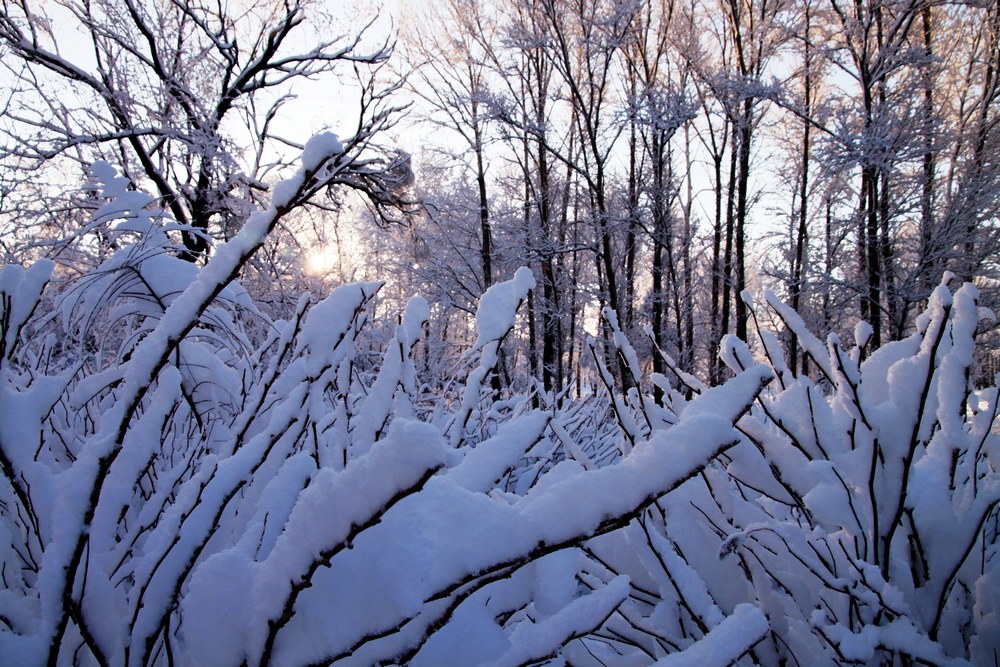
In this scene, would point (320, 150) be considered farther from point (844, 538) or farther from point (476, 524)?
point (844, 538)

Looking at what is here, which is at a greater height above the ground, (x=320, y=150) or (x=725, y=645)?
(x=320, y=150)

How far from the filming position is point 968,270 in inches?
402

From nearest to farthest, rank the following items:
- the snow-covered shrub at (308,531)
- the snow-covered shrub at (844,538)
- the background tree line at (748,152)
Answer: the snow-covered shrub at (308,531)
the snow-covered shrub at (844,538)
the background tree line at (748,152)

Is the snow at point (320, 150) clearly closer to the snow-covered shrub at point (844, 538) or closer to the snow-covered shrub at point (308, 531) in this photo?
the snow-covered shrub at point (308, 531)

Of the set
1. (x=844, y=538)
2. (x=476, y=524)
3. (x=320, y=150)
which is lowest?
→ (x=844, y=538)

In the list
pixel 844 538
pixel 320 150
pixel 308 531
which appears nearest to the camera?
pixel 308 531

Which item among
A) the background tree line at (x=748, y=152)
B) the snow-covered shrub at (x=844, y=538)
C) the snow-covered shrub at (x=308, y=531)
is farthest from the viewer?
the background tree line at (x=748, y=152)

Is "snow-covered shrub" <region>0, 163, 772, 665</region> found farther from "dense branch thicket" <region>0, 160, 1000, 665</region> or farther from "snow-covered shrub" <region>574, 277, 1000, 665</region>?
"snow-covered shrub" <region>574, 277, 1000, 665</region>

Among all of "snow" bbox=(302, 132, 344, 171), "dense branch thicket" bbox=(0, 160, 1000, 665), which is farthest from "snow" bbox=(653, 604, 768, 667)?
"snow" bbox=(302, 132, 344, 171)

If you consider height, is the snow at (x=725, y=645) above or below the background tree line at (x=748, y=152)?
below

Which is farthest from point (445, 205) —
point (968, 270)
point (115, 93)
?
point (968, 270)

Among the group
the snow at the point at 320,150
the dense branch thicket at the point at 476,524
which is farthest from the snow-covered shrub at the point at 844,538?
the snow at the point at 320,150

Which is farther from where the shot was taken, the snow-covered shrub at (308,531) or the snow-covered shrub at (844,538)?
the snow-covered shrub at (844,538)

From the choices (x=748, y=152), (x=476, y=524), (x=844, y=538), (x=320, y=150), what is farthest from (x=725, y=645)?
(x=748, y=152)
